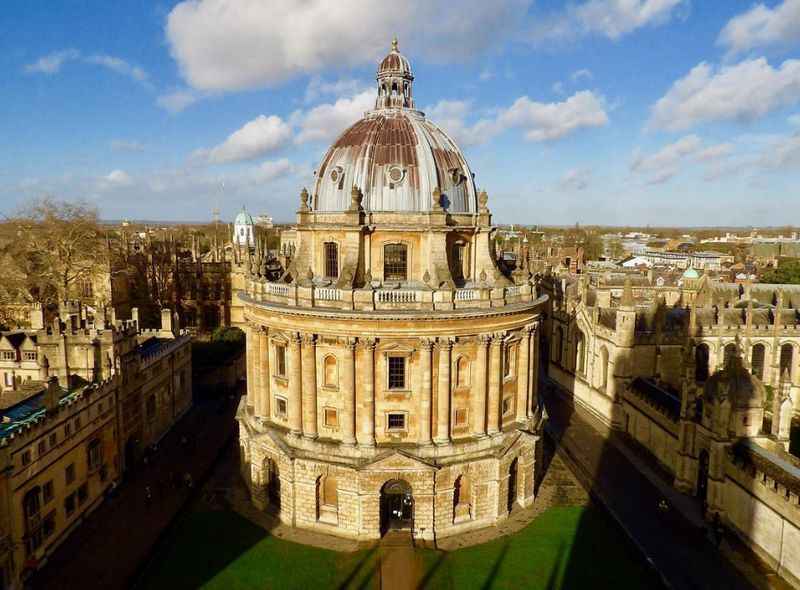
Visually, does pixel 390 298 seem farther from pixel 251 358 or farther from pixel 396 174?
pixel 251 358

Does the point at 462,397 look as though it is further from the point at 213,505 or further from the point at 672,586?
the point at 213,505

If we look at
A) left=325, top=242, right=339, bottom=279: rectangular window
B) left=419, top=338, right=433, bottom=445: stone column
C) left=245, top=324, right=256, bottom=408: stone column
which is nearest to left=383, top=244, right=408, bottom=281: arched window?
left=325, top=242, right=339, bottom=279: rectangular window

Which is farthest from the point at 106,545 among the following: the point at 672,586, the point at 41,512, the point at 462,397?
the point at 672,586

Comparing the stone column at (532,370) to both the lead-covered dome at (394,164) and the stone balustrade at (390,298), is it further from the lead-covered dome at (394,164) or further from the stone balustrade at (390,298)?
the lead-covered dome at (394,164)

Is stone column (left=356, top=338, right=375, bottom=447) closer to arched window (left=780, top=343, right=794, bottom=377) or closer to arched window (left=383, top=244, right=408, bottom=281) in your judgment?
arched window (left=383, top=244, right=408, bottom=281)

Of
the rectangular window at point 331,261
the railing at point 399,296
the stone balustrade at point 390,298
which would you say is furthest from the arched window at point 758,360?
the rectangular window at point 331,261

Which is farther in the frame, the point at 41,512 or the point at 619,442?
the point at 619,442
